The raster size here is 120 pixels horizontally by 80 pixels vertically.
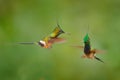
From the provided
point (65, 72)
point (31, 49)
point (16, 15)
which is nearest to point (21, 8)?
point (16, 15)

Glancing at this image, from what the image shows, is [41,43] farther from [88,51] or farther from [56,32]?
[88,51]

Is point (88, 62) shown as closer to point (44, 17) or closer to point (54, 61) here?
point (54, 61)

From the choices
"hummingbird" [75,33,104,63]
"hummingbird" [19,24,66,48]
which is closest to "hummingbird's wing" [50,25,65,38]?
"hummingbird" [19,24,66,48]

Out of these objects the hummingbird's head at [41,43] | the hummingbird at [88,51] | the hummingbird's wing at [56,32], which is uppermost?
the hummingbird's wing at [56,32]

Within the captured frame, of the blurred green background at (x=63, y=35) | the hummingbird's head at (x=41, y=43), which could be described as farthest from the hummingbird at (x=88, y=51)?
the hummingbird's head at (x=41, y=43)

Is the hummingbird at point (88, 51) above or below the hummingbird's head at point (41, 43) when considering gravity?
below

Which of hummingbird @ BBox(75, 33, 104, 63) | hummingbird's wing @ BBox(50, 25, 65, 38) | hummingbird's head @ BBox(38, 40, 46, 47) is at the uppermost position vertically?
hummingbird's wing @ BBox(50, 25, 65, 38)

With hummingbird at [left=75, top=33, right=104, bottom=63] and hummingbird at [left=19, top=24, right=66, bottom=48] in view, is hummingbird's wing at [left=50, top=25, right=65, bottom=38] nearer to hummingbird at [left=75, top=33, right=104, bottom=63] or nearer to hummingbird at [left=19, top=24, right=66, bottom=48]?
hummingbird at [left=19, top=24, right=66, bottom=48]

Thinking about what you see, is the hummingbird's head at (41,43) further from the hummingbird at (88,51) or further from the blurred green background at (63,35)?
the hummingbird at (88,51)

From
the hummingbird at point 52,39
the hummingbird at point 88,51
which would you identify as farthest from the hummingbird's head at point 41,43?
the hummingbird at point 88,51
